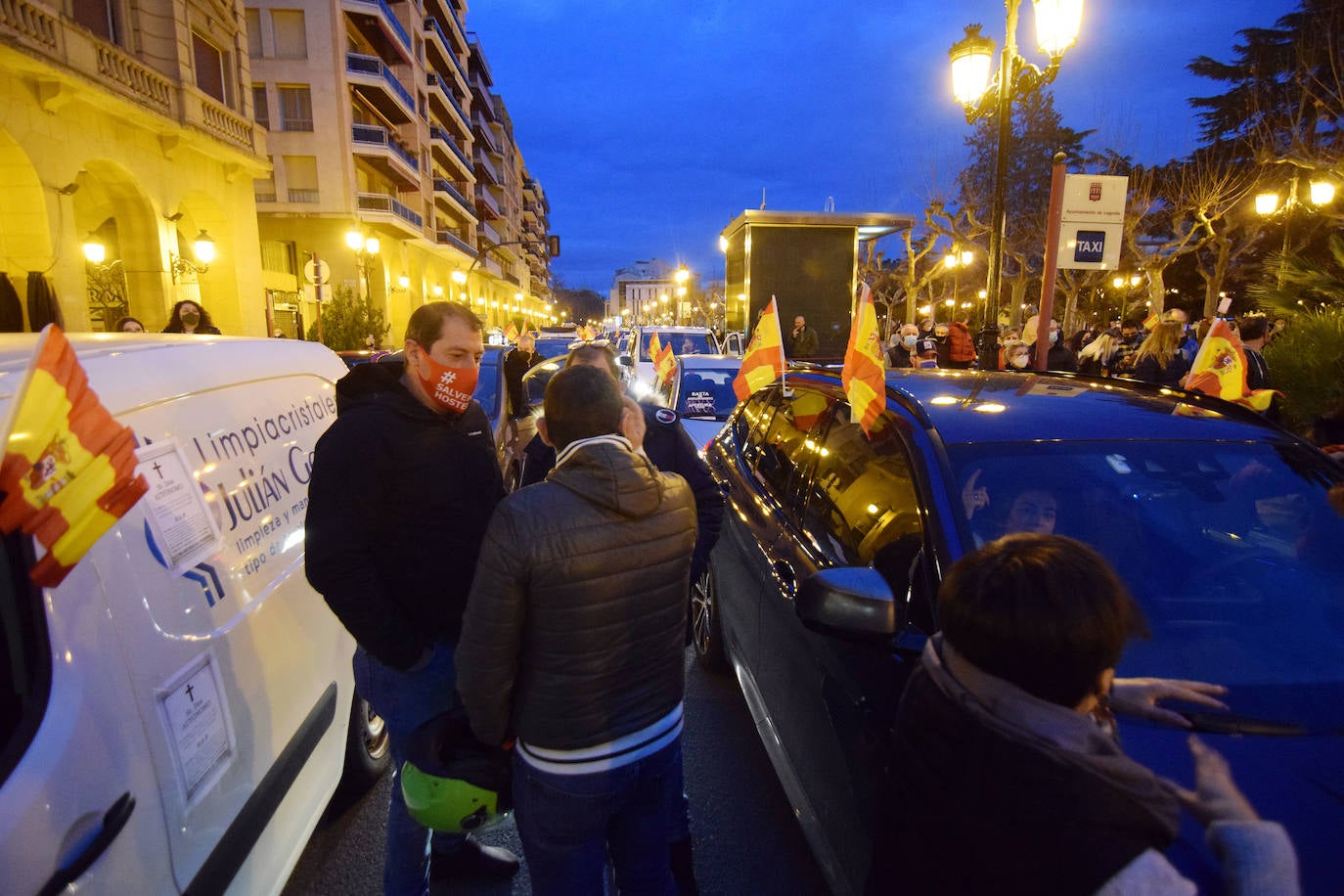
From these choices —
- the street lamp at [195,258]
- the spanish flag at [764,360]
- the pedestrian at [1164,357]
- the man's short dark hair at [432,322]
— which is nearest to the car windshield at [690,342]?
the street lamp at [195,258]

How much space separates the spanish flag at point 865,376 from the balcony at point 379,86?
34.4 m

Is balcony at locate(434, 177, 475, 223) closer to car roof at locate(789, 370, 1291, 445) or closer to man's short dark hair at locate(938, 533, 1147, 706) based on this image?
car roof at locate(789, 370, 1291, 445)

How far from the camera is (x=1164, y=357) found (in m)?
6.79

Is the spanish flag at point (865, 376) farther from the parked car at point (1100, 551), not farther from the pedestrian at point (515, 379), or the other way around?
the pedestrian at point (515, 379)

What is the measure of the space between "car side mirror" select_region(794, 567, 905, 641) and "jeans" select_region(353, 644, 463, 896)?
109 cm

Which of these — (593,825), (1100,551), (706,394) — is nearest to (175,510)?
(593,825)

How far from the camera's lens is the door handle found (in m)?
1.23

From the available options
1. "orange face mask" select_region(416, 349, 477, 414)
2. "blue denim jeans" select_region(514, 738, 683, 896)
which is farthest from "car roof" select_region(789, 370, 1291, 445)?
"orange face mask" select_region(416, 349, 477, 414)

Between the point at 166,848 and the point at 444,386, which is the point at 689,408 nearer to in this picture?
the point at 444,386

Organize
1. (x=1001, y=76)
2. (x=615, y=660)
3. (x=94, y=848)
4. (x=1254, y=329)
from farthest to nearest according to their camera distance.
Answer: (x=1001, y=76) → (x=1254, y=329) → (x=615, y=660) → (x=94, y=848)

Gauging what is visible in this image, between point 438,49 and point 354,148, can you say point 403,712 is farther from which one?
point 438,49

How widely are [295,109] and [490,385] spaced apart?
29798 millimetres

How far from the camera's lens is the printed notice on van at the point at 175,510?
1.77 m

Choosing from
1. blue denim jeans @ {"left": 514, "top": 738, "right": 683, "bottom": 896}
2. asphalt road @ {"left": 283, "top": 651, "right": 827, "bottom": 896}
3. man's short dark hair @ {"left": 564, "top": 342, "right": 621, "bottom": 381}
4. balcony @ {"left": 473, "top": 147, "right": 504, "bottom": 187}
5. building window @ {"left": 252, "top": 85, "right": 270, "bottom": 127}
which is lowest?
asphalt road @ {"left": 283, "top": 651, "right": 827, "bottom": 896}
